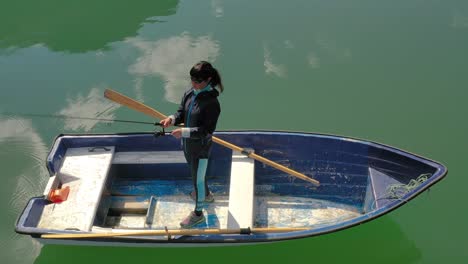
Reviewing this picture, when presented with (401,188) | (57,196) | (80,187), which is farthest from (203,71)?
(401,188)

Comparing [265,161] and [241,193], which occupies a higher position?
[265,161]

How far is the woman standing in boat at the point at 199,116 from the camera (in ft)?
14.4

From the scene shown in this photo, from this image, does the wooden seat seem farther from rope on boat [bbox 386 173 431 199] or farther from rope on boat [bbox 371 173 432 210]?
rope on boat [bbox 386 173 431 199]

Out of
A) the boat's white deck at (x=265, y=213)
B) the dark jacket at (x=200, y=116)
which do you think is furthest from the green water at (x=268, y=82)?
the dark jacket at (x=200, y=116)

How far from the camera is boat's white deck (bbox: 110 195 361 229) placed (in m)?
5.82

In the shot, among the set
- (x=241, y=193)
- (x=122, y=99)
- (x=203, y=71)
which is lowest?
(x=241, y=193)

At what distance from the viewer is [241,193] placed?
5555mm

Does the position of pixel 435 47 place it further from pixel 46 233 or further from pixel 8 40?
pixel 8 40

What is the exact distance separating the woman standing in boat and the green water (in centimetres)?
161

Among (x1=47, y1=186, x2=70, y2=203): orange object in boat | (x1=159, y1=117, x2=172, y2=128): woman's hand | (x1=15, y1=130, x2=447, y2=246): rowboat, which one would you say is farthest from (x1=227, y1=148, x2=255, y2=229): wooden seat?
(x1=47, y1=186, x2=70, y2=203): orange object in boat

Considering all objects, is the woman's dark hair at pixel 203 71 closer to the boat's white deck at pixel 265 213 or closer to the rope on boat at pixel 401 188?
the boat's white deck at pixel 265 213

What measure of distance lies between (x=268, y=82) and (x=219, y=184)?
2946 millimetres

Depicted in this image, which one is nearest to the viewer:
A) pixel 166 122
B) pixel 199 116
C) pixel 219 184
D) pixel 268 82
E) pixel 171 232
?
pixel 199 116

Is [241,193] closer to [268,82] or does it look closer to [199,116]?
[199,116]
